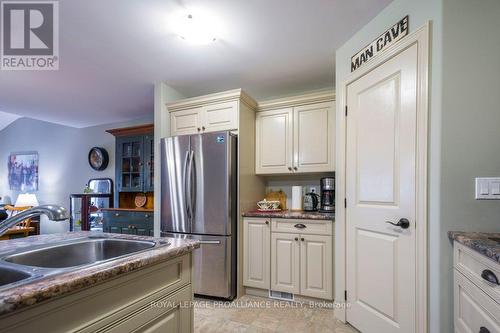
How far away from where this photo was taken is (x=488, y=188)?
A: 4.21ft

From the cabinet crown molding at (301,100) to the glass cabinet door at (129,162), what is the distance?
2189 mm

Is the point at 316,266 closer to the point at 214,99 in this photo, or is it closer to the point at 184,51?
the point at 214,99

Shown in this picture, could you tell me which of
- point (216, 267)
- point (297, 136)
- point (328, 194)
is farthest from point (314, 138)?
point (216, 267)

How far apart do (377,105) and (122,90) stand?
10.1 feet

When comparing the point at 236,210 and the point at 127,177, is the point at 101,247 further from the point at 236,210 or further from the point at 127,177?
the point at 127,177

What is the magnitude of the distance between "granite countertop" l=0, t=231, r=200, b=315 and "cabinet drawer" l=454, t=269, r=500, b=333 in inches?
48.6

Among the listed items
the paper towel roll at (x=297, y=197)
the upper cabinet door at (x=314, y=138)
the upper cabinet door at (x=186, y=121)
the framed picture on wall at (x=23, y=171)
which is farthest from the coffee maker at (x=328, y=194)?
the framed picture on wall at (x=23, y=171)

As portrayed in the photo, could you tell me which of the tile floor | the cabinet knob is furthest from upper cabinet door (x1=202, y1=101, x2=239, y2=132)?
the cabinet knob

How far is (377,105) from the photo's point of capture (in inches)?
72.5

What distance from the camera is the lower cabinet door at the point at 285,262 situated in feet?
8.21

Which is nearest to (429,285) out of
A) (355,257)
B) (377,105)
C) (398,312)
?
(398,312)

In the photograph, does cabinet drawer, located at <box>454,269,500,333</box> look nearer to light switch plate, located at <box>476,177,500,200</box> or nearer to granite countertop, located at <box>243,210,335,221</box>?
light switch plate, located at <box>476,177,500,200</box>

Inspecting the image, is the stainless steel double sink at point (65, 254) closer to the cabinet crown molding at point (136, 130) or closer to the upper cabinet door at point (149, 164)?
the upper cabinet door at point (149, 164)

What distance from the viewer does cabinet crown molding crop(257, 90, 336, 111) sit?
2.73 metres
